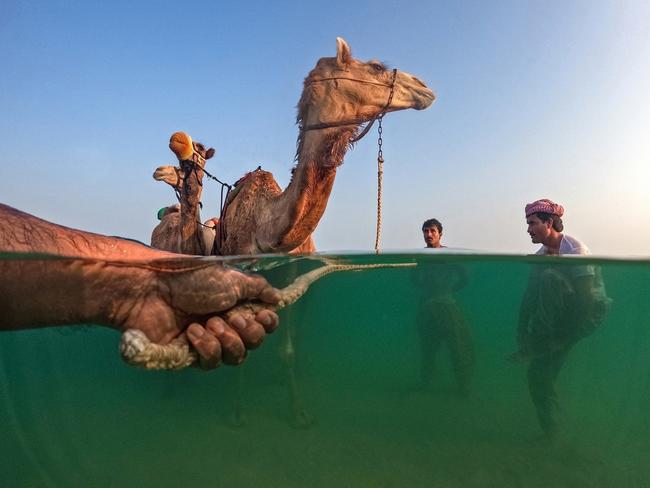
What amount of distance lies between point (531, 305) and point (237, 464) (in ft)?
18.2

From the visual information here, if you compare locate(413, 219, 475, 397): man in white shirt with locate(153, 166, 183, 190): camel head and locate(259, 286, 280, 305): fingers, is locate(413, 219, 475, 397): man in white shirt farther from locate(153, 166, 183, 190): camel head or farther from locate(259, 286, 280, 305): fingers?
locate(259, 286, 280, 305): fingers

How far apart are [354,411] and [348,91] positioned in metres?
5.23

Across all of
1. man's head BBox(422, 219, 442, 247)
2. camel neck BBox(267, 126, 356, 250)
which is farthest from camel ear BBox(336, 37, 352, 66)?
man's head BBox(422, 219, 442, 247)

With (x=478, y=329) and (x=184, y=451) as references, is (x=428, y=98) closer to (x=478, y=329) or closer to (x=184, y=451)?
(x=478, y=329)

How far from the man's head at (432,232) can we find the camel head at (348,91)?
114 inches

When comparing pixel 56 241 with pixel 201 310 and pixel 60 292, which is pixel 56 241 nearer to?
pixel 60 292

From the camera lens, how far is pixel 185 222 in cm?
617

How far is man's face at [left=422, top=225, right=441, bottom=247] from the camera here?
7906 mm

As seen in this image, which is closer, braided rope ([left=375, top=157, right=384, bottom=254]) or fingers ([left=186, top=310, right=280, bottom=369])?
fingers ([left=186, top=310, right=280, bottom=369])

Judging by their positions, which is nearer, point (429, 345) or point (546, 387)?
point (546, 387)

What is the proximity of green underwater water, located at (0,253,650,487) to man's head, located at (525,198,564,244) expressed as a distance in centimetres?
150

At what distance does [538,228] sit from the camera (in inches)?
236

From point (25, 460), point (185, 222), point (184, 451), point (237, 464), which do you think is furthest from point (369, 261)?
point (25, 460)

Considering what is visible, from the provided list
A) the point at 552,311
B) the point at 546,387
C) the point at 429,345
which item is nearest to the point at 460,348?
the point at 429,345
